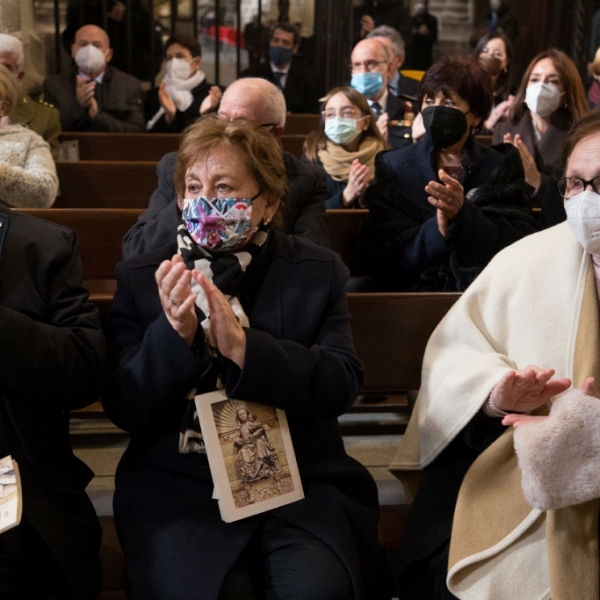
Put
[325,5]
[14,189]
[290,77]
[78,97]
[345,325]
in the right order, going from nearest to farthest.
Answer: [345,325] < [14,189] < [78,97] < [290,77] < [325,5]

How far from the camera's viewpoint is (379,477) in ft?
9.72

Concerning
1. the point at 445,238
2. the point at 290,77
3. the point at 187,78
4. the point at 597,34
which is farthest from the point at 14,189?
the point at 597,34

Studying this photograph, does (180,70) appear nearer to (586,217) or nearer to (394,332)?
(394,332)

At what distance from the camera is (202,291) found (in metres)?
2.08

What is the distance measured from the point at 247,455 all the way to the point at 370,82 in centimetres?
353

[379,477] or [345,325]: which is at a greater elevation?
[345,325]

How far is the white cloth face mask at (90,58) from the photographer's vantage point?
5.77 meters

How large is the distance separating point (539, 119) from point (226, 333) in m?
3.21

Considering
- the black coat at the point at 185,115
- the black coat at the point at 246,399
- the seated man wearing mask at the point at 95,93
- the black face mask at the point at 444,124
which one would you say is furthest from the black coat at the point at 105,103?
the black coat at the point at 246,399

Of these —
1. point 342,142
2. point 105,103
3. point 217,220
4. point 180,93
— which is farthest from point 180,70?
point 217,220

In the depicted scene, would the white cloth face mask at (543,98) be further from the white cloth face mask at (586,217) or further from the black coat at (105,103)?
the white cloth face mask at (586,217)

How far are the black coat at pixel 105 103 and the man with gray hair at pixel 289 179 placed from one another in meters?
2.60

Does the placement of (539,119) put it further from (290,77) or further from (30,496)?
(30,496)

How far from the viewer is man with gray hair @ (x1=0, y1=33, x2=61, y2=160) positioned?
14.1 ft
